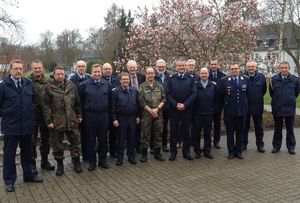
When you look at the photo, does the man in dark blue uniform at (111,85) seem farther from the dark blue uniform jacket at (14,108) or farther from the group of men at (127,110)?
the dark blue uniform jacket at (14,108)

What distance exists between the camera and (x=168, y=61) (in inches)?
588

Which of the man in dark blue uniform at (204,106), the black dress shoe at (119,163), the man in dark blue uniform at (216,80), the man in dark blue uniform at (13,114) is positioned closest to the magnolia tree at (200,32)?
the man in dark blue uniform at (216,80)

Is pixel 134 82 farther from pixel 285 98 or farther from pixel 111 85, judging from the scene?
pixel 285 98

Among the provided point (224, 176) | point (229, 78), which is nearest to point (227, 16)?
point (229, 78)

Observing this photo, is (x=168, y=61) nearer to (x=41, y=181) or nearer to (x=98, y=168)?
(x=98, y=168)

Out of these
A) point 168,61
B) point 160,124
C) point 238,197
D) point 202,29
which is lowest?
point 238,197

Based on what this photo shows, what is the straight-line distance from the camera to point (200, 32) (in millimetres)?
14195

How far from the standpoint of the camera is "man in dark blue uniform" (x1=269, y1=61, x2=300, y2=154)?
8688mm

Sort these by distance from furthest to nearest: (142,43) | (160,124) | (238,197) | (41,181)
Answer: (142,43) < (160,124) < (41,181) < (238,197)

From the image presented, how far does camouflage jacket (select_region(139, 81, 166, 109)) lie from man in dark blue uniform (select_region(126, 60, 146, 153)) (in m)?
0.32

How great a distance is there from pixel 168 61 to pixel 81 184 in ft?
29.8

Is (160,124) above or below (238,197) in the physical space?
above

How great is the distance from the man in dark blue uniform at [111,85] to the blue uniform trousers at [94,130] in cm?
59

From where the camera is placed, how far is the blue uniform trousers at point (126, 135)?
7.84 m
